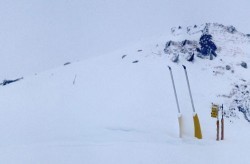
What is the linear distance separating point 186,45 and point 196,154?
1829 cm

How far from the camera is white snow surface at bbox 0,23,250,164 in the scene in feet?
33.6

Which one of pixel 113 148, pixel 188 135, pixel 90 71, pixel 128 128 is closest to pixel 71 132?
pixel 128 128

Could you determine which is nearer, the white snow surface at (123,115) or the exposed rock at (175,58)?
the white snow surface at (123,115)

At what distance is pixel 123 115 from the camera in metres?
15.0

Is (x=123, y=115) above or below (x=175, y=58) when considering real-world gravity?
below

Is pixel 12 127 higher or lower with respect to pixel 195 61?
lower

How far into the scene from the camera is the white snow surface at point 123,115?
33.6 feet

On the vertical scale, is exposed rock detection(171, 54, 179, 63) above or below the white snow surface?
above

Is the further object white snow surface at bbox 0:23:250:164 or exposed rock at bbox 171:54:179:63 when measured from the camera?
exposed rock at bbox 171:54:179:63

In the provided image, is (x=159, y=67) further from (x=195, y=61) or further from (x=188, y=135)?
(x=188, y=135)

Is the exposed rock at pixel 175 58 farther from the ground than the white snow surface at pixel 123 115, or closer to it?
farther from the ground

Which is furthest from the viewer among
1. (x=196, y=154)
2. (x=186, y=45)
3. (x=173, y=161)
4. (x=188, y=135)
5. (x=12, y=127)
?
(x=186, y=45)

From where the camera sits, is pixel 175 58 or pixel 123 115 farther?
pixel 175 58

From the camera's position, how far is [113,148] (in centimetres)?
1068
